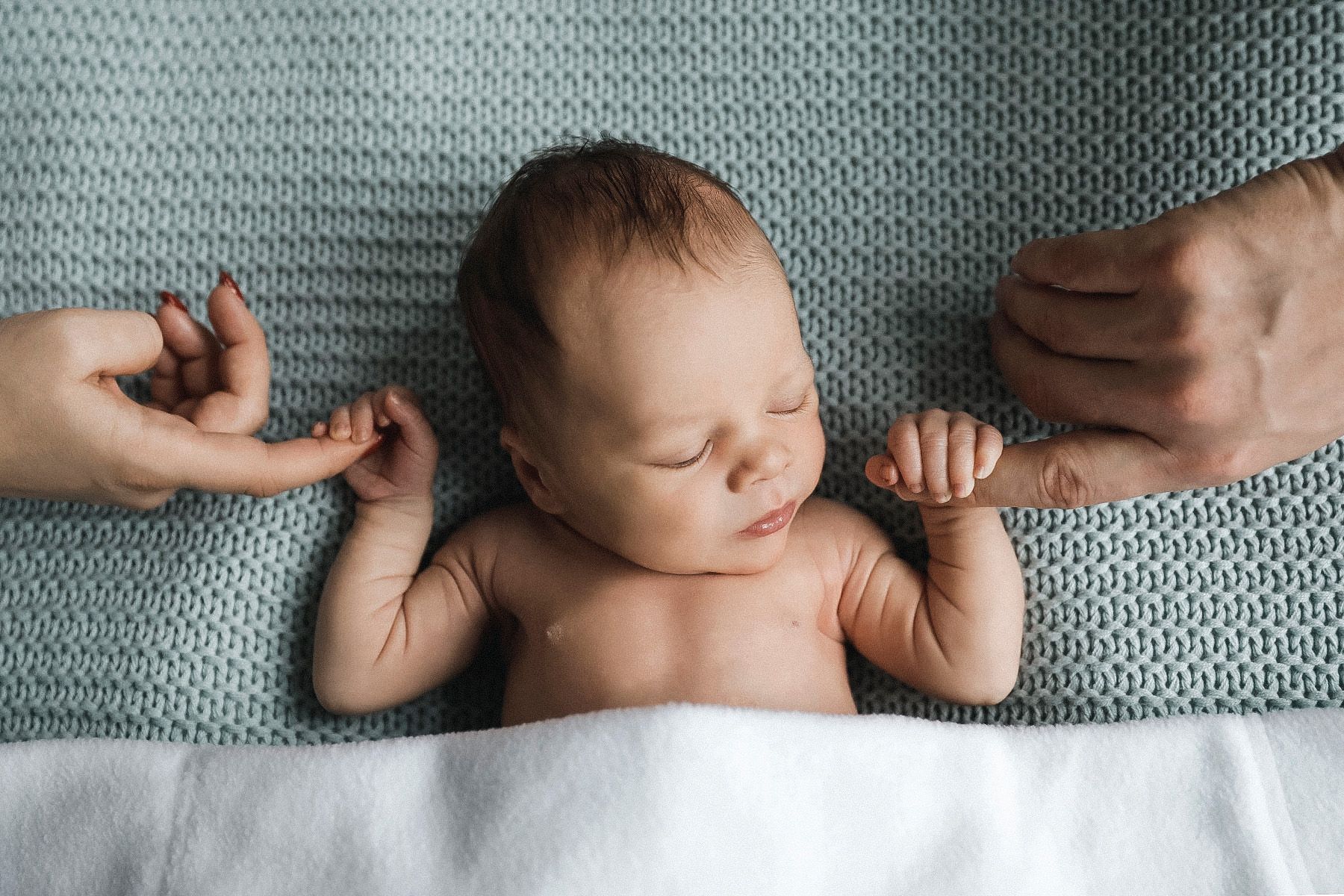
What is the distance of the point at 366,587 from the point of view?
3.93ft

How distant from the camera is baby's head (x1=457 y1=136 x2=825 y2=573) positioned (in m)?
1.04

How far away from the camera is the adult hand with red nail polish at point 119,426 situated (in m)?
1.04

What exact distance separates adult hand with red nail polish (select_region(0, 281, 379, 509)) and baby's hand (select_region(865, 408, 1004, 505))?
592 mm

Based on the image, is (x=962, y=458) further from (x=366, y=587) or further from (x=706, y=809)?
(x=366, y=587)

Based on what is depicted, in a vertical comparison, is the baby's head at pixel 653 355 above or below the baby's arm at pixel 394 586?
above

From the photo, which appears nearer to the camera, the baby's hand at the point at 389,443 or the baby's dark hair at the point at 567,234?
the baby's dark hair at the point at 567,234

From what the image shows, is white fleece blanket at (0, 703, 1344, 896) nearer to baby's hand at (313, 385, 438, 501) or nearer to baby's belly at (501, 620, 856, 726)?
baby's belly at (501, 620, 856, 726)

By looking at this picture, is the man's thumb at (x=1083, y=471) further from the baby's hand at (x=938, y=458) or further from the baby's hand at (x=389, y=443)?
the baby's hand at (x=389, y=443)

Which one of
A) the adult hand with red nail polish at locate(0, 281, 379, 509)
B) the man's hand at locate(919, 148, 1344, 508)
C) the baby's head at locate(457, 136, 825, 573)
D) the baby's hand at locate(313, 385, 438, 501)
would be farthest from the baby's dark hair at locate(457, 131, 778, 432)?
the man's hand at locate(919, 148, 1344, 508)

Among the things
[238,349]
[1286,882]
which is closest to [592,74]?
[238,349]

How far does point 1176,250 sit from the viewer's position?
997 millimetres

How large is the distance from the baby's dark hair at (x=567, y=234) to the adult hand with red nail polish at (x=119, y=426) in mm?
235

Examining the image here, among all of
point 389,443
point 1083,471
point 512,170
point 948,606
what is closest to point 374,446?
point 389,443

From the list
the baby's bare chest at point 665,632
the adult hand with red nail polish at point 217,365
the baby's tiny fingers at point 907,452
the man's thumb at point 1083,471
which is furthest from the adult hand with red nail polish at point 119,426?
the man's thumb at point 1083,471
